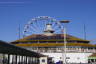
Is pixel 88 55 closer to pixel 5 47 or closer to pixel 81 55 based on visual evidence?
pixel 81 55

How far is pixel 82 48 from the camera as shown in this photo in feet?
421

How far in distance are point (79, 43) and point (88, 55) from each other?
21.7ft

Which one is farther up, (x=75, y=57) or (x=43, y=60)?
(x=75, y=57)

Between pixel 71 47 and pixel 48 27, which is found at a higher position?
pixel 48 27

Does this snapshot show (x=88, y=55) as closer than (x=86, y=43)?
Yes

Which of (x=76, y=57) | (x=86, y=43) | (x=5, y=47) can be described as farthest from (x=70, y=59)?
(x=5, y=47)

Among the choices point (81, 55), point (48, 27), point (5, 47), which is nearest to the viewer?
point (5, 47)

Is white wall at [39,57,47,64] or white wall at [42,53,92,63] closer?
white wall at [39,57,47,64]

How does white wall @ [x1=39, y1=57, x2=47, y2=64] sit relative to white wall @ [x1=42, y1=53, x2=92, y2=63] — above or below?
below

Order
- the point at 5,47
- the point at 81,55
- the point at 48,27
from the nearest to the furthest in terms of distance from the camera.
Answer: the point at 5,47
the point at 81,55
the point at 48,27

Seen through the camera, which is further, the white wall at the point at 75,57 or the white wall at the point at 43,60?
the white wall at the point at 75,57

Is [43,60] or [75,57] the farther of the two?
[75,57]

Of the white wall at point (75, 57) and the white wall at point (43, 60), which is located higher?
the white wall at point (75, 57)

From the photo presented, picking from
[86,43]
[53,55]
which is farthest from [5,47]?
[86,43]
